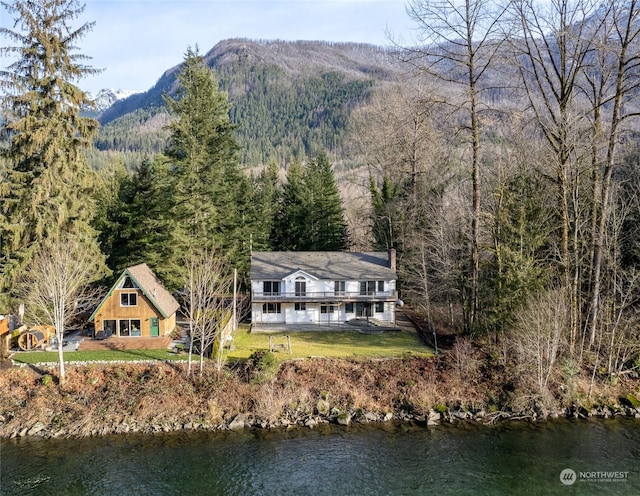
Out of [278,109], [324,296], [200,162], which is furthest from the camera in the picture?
[278,109]

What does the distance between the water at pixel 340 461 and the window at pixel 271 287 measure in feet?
43.6

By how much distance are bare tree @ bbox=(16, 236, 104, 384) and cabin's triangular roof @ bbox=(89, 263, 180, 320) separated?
1989mm

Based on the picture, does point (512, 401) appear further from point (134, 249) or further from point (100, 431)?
point (134, 249)

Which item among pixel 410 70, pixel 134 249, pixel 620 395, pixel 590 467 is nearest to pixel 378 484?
pixel 590 467

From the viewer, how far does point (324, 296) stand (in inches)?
1369

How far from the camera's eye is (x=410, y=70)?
2533cm

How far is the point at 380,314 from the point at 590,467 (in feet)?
57.7

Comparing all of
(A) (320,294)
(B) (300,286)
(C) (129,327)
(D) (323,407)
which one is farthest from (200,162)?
(D) (323,407)

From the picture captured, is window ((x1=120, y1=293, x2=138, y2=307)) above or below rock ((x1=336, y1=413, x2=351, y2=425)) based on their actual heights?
above

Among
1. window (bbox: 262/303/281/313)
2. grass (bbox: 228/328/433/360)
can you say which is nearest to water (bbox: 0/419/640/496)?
grass (bbox: 228/328/433/360)

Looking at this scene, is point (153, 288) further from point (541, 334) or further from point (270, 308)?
point (541, 334)

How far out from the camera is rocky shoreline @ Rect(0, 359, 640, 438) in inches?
909

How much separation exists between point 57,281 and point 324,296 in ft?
57.2

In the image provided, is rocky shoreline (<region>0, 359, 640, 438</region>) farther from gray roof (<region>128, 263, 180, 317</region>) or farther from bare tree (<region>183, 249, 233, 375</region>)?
gray roof (<region>128, 263, 180, 317</region>)
